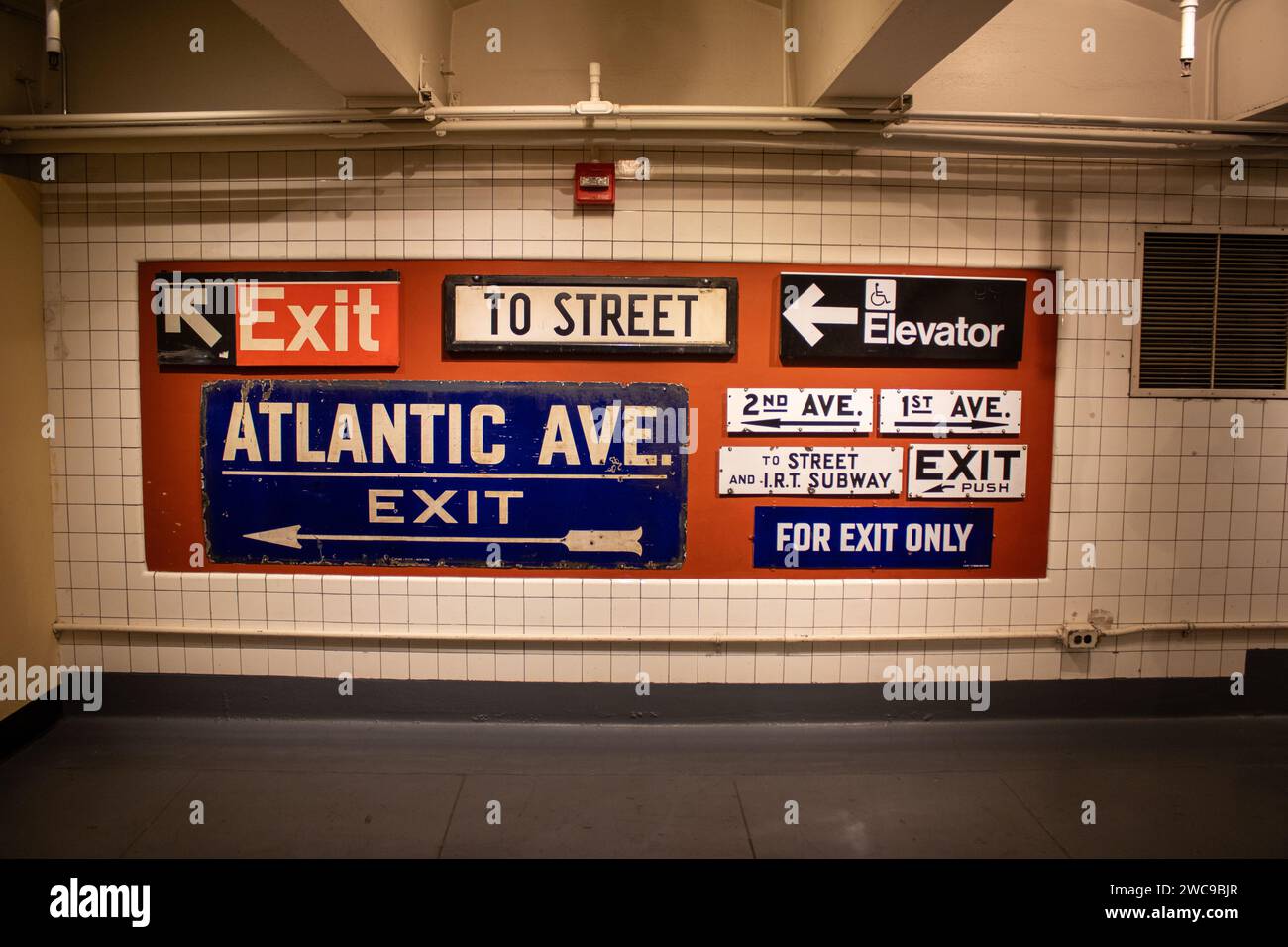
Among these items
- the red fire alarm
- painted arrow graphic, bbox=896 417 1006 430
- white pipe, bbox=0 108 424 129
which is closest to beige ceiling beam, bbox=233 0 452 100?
white pipe, bbox=0 108 424 129

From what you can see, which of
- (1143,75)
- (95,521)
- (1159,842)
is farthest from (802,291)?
(95,521)

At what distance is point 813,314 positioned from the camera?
10.5 ft

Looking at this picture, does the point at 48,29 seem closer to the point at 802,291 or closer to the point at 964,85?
the point at 802,291

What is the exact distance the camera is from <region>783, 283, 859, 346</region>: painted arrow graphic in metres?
Answer: 3.20

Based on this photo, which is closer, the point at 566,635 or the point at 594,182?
the point at 594,182

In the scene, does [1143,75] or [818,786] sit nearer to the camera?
[818,786]

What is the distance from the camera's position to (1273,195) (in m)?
3.27

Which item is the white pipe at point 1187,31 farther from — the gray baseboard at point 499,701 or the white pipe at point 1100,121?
the gray baseboard at point 499,701

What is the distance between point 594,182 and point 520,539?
172 centimetres

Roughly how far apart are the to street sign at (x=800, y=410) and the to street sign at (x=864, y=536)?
397mm

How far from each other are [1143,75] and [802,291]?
Result: 199 cm

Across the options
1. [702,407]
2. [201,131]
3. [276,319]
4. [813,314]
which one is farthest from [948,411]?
[201,131]

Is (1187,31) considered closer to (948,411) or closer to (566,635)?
(948,411)

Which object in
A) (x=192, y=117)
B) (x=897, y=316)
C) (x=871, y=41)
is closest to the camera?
(x=871, y=41)
